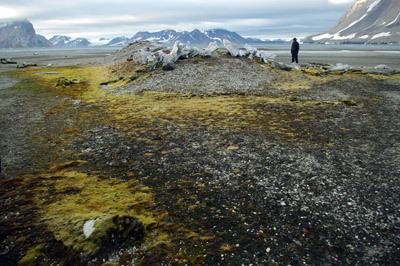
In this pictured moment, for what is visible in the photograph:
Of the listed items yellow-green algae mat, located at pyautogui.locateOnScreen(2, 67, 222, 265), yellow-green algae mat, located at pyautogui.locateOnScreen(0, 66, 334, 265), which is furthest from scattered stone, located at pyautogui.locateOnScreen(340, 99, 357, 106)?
yellow-green algae mat, located at pyautogui.locateOnScreen(2, 67, 222, 265)

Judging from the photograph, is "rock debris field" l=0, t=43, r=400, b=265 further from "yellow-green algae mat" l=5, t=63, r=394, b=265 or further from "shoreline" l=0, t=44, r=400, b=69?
"shoreline" l=0, t=44, r=400, b=69

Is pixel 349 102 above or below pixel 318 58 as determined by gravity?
below

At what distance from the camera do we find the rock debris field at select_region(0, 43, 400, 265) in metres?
5.24

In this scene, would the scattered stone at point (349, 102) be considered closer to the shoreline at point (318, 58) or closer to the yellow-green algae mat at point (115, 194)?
the yellow-green algae mat at point (115, 194)

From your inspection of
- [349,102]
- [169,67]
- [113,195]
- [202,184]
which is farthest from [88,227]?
[169,67]

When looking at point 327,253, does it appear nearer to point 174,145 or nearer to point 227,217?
point 227,217

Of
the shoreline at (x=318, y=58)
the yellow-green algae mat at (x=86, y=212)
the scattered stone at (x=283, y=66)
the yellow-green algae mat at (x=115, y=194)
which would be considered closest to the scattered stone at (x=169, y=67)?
the yellow-green algae mat at (x=115, y=194)

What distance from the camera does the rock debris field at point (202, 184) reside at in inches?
206

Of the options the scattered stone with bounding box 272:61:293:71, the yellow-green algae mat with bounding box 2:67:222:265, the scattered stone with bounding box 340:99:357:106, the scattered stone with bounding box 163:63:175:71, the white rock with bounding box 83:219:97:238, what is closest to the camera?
the yellow-green algae mat with bounding box 2:67:222:265

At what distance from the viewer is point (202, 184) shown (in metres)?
7.75

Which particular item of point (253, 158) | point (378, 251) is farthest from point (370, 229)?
point (253, 158)

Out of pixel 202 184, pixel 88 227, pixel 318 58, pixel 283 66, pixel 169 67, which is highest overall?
pixel 318 58

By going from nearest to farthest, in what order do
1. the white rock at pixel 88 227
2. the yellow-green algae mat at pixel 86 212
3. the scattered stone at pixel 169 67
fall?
1. the yellow-green algae mat at pixel 86 212
2. the white rock at pixel 88 227
3. the scattered stone at pixel 169 67

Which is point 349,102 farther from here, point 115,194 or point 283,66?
point 115,194
